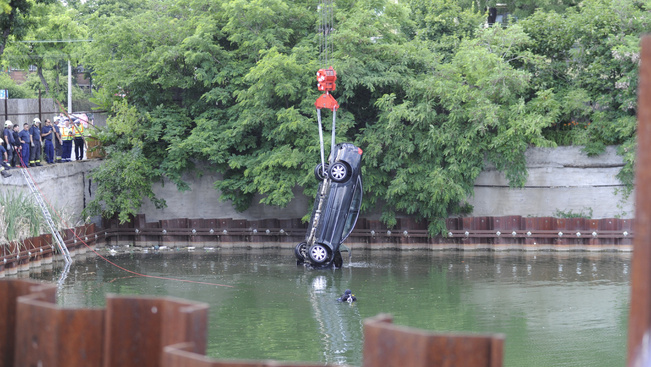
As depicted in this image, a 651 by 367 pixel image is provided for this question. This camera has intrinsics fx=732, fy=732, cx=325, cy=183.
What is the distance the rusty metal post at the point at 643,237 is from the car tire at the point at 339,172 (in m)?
18.6

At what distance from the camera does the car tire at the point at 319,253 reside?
2169 centimetres

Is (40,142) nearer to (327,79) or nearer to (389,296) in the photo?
(327,79)

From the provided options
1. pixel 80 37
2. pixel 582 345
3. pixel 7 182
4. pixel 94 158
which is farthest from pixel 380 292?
pixel 80 37

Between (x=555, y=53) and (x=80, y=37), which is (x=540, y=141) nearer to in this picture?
(x=555, y=53)

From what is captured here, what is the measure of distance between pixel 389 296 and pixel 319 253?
3742 mm

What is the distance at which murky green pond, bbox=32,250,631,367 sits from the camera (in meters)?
14.0

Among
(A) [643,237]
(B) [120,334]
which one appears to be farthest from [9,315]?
(A) [643,237]

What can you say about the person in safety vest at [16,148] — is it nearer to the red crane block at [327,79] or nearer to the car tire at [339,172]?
→ the red crane block at [327,79]

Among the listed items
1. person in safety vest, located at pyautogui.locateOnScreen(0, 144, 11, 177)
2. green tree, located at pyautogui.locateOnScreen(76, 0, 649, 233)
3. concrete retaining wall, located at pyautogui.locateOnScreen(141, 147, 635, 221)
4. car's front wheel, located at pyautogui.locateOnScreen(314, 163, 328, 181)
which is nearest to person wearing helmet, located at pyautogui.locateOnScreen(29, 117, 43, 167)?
person in safety vest, located at pyautogui.locateOnScreen(0, 144, 11, 177)

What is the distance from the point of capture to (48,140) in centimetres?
2505

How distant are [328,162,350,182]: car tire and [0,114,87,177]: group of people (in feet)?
32.3

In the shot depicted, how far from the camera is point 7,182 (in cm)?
2228

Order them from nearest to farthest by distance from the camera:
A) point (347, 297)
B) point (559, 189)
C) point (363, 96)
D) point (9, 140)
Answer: point (347, 297) < point (9, 140) < point (559, 189) < point (363, 96)

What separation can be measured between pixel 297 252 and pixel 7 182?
358 inches
